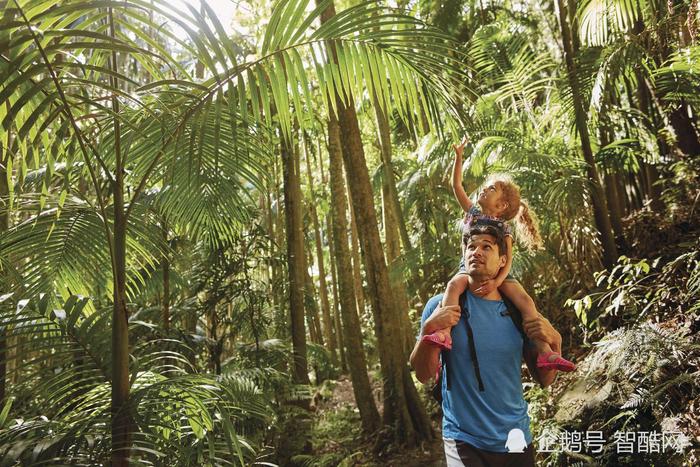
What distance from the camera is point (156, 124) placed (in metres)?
2.25

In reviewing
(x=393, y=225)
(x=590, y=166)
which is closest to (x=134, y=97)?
(x=590, y=166)

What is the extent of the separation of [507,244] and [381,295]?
4.52 meters

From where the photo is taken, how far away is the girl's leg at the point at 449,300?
190cm

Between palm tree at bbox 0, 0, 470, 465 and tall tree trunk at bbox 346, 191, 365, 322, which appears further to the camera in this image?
tall tree trunk at bbox 346, 191, 365, 322

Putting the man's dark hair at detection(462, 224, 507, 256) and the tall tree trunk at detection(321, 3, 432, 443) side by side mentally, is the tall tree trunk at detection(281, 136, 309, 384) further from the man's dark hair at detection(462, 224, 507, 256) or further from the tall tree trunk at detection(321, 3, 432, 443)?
the man's dark hair at detection(462, 224, 507, 256)

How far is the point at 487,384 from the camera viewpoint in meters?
2.02

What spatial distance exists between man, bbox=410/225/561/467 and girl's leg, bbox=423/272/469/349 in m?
0.03

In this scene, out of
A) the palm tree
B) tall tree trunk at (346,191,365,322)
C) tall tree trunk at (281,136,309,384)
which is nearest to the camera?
the palm tree

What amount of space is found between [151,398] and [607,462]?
338 cm

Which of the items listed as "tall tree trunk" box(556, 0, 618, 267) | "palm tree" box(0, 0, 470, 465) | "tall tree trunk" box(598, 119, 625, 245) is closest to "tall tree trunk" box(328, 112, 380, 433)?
"tall tree trunk" box(556, 0, 618, 267)

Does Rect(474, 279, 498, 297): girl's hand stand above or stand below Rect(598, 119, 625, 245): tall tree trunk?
below

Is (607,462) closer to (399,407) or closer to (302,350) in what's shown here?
(399,407)

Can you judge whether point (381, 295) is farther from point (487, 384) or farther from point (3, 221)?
point (487, 384)

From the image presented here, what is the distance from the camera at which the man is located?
1979 millimetres
